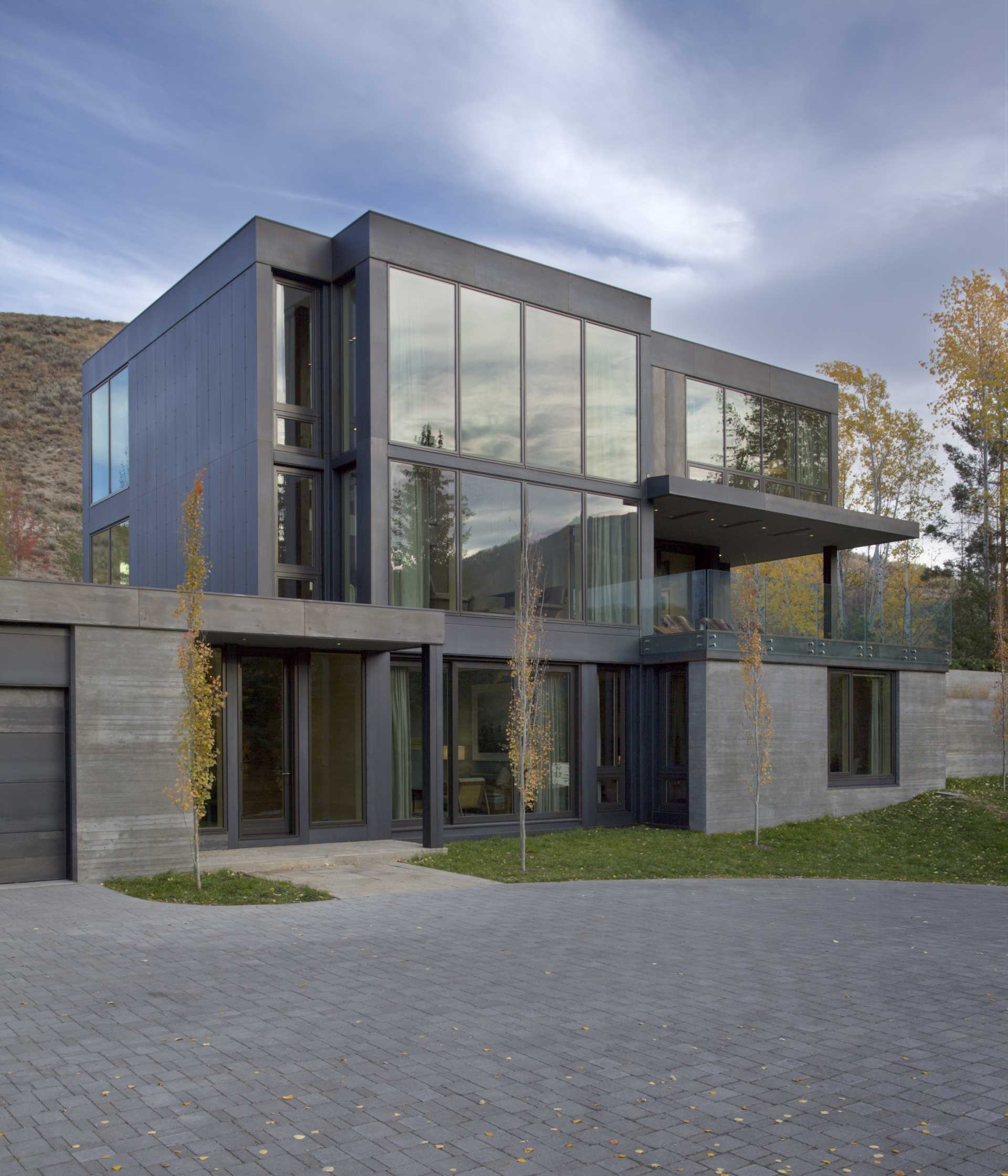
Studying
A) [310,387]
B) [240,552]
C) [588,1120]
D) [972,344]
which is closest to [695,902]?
[588,1120]

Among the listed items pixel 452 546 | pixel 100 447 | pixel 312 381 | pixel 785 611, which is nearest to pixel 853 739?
pixel 785 611

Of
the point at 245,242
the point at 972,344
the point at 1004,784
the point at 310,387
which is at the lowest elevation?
the point at 1004,784

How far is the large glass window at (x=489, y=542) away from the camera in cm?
1920

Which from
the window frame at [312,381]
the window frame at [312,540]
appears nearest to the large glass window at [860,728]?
the window frame at [312,540]

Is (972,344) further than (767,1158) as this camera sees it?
Yes

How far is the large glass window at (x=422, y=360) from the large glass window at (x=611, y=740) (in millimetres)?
5693

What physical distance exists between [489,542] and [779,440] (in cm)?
947

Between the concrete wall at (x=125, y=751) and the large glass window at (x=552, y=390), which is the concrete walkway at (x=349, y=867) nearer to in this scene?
the concrete wall at (x=125, y=751)

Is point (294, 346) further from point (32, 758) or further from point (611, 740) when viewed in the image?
point (611, 740)

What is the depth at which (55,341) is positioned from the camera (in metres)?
82.8

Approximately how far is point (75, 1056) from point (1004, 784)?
22.6 metres

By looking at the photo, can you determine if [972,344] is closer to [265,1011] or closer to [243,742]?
[243,742]

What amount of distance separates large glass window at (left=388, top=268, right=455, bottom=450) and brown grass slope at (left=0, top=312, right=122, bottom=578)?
4321 cm

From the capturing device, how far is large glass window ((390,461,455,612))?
1833cm
